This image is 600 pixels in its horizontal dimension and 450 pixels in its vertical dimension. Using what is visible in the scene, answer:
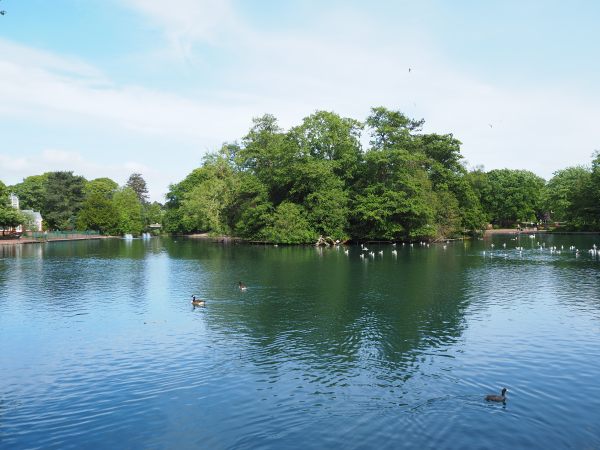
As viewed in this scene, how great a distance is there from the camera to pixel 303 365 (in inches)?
762

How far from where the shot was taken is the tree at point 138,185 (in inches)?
7643

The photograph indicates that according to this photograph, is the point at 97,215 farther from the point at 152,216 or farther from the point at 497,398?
the point at 497,398

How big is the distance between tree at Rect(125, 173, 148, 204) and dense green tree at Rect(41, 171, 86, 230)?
58.3m

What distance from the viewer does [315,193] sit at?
81625 millimetres

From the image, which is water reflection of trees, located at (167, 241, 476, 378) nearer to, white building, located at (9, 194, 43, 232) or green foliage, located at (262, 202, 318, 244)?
green foliage, located at (262, 202, 318, 244)

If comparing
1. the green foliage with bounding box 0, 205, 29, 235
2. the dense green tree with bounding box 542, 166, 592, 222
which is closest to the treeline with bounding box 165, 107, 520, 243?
the dense green tree with bounding box 542, 166, 592, 222

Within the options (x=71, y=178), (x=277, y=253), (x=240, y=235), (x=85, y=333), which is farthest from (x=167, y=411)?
(x=71, y=178)

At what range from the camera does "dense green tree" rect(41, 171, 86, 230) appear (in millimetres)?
130625

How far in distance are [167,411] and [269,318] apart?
12.9m

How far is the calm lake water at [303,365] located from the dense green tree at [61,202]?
332 feet

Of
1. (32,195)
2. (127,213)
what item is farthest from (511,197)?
(32,195)

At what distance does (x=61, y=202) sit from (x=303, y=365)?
131 meters

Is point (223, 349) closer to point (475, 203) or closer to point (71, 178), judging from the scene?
point (475, 203)

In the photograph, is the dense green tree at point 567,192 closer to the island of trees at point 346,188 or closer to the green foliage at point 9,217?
the island of trees at point 346,188
